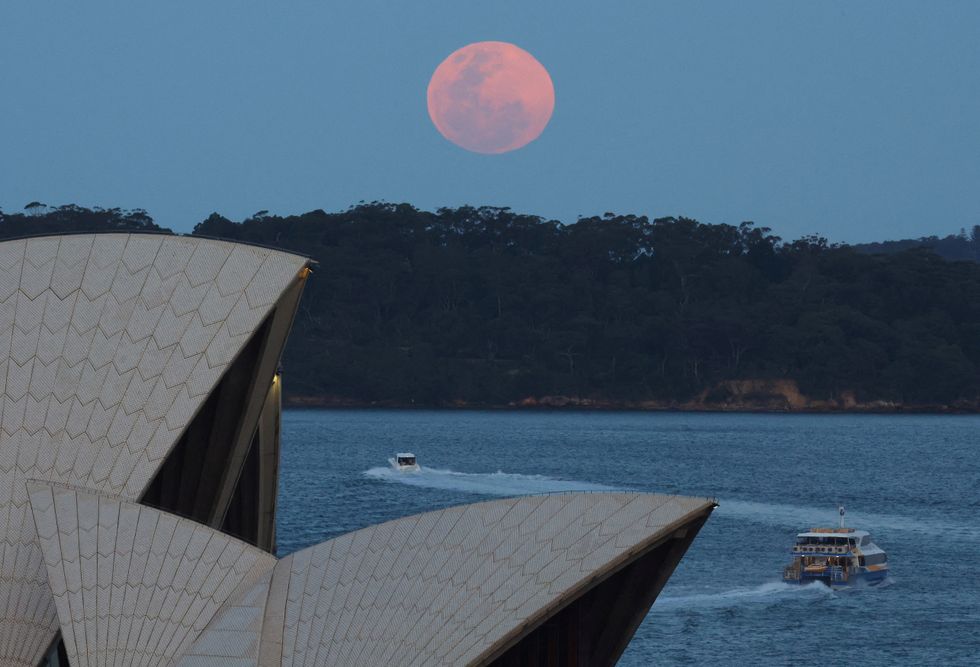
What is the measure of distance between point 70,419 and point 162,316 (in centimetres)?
296

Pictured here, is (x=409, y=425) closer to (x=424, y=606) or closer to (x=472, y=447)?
(x=472, y=447)

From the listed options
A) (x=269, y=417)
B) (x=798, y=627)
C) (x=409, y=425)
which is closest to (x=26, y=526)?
(x=269, y=417)

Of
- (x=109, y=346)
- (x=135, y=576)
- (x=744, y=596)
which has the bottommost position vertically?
(x=744, y=596)

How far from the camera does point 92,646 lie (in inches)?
943

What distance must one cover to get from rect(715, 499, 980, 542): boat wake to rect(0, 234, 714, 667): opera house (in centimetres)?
6784

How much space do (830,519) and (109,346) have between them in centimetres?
7457

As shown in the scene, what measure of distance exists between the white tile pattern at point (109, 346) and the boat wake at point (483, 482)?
75.6m

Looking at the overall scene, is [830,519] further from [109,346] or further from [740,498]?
[109,346]

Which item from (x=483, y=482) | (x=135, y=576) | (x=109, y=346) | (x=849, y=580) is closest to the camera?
(x=135, y=576)

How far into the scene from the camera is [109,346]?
104ft

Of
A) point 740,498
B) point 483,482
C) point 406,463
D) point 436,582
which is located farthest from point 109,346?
point 406,463

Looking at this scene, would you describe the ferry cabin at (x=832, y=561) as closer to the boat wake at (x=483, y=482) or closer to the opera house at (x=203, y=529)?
the boat wake at (x=483, y=482)

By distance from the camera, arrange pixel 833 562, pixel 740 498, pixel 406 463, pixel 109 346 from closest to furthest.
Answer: pixel 109 346, pixel 833 562, pixel 740 498, pixel 406 463

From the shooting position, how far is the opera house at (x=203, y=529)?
22938mm
